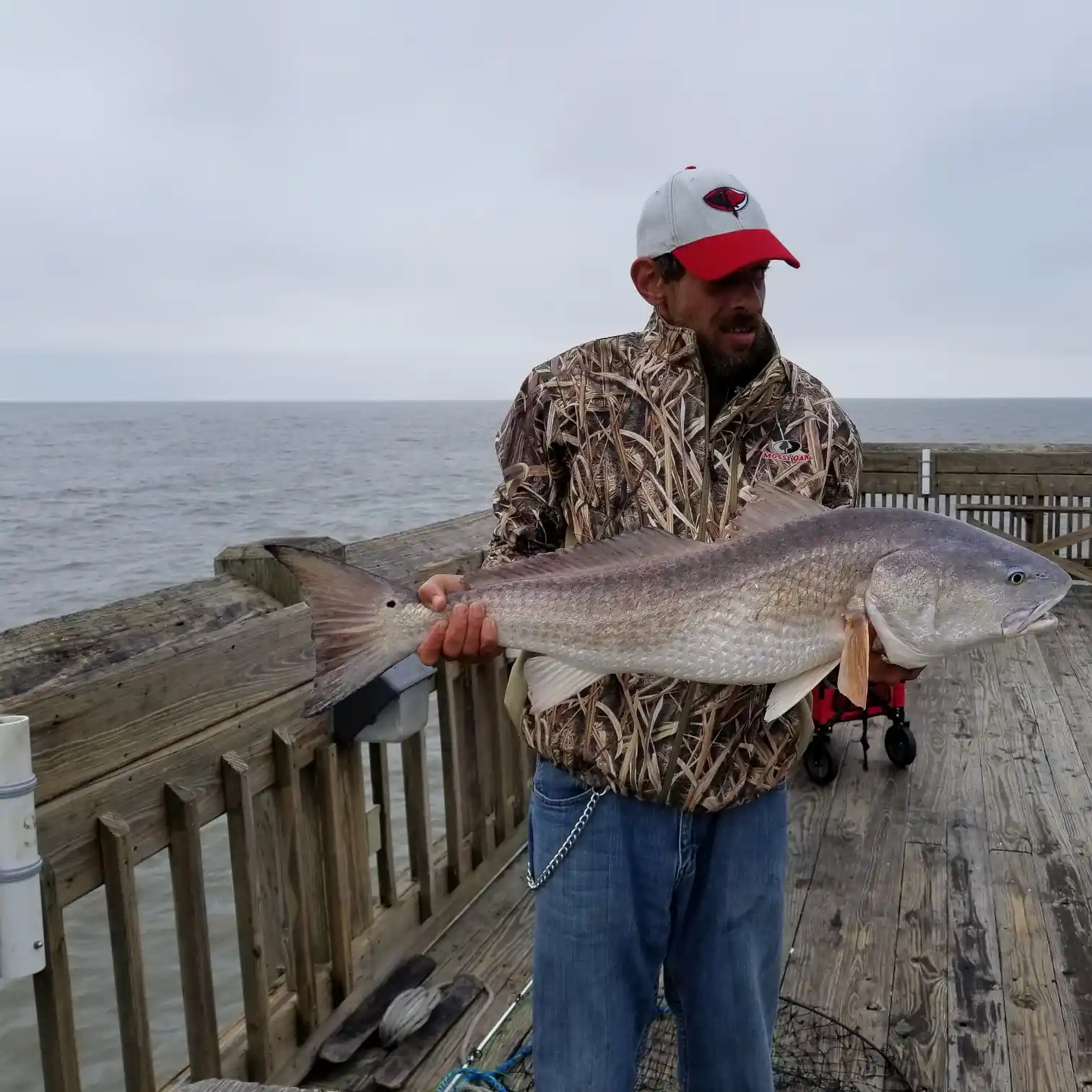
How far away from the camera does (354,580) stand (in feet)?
7.79

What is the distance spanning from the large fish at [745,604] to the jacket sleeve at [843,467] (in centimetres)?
17

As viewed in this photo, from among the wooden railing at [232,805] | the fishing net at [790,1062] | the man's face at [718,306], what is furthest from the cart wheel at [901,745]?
the man's face at [718,306]

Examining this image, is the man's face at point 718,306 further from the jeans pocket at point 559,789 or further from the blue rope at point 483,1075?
the blue rope at point 483,1075

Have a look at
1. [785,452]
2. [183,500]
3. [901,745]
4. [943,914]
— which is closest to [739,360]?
[785,452]

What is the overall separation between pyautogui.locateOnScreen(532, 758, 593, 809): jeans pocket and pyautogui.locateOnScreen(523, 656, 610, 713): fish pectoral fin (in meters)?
0.16

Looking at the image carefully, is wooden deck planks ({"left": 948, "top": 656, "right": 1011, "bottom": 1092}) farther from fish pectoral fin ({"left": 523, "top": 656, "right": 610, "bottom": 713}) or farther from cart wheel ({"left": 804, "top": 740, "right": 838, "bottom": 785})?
fish pectoral fin ({"left": 523, "top": 656, "right": 610, "bottom": 713})

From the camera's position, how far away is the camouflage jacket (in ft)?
7.72

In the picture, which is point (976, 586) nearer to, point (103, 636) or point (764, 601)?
point (764, 601)

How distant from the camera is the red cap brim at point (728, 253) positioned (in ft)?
7.50

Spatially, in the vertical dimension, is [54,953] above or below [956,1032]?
above

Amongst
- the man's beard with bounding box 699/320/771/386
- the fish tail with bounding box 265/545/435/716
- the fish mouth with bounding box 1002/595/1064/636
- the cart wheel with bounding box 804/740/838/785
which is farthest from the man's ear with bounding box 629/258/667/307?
the cart wheel with bounding box 804/740/838/785

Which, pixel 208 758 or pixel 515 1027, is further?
pixel 515 1027

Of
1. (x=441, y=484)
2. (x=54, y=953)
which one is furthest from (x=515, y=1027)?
(x=441, y=484)

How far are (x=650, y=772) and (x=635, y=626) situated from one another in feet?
1.09
